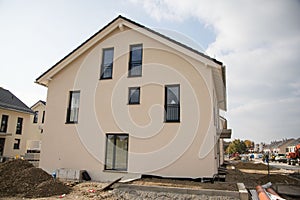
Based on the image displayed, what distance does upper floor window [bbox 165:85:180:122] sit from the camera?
39.2ft

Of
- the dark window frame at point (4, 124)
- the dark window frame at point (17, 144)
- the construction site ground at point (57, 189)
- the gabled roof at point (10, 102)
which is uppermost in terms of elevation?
the gabled roof at point (10, 102)

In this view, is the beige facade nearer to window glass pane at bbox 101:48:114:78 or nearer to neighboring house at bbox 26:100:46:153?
neighboring house at bbox 26:100:46:153

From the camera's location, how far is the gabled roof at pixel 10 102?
89.2 feet

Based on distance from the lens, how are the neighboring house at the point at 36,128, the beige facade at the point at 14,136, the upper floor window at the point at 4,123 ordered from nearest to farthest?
the upper floor window at the point at 4,123, the beige facade at the point at 14,136, the neighboring house at the point at 36,128

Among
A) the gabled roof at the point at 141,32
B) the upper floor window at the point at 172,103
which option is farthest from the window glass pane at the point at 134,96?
the gabled roof at the point at 141,32

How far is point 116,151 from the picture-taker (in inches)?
496

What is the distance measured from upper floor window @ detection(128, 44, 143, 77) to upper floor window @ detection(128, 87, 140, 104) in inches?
32.1

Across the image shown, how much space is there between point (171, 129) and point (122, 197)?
168 inches

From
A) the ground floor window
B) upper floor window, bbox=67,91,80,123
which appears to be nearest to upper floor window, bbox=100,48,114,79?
upper floor window, bbox=67,91,80,123

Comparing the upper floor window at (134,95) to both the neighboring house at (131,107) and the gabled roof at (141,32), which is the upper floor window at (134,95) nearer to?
the neighboring house at (131,107)

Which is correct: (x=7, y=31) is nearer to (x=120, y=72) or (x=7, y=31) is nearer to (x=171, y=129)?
(x=120, y=72)

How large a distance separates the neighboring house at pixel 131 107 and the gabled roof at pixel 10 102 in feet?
51.5

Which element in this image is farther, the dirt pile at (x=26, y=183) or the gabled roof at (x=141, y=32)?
the gabled roof at (x=141, y=32)

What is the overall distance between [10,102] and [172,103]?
2409 centimetres
